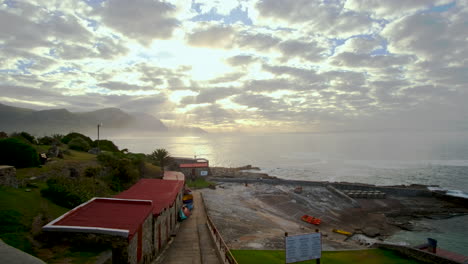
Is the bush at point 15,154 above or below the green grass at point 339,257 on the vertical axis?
above

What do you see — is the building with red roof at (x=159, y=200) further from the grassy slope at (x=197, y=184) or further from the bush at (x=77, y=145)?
the bush at (x=77, y=145)

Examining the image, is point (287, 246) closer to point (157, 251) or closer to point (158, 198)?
point (157, 251)

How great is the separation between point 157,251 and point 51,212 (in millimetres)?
6495

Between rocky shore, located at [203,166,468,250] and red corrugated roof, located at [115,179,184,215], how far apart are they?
268 inches

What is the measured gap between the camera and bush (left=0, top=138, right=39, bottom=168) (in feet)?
63.0

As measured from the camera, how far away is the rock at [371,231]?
106 ft

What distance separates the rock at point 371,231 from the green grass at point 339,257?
35.7 ft

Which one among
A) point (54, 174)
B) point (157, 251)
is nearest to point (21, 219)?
point (157, 251)

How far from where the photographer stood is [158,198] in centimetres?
1891

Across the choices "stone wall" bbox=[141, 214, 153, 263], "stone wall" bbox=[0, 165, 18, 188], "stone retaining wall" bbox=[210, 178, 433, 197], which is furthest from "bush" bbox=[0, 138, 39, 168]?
"stone retaining wall" bbox=[210, 178, 433, 197]

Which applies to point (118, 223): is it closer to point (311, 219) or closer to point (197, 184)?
point (311, 219)

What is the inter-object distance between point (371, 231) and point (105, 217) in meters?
33.1

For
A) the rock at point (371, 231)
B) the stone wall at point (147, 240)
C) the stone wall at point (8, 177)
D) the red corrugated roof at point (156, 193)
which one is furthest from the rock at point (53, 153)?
the rock at point (371, 231)

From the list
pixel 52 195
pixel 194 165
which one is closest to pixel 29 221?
pixel 52 195
